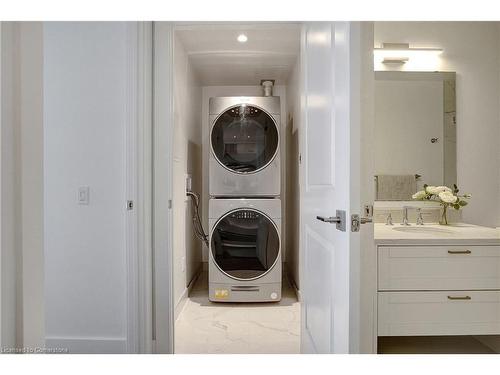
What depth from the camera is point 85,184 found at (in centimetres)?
177

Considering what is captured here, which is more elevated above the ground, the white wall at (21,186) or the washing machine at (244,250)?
the white wall at (21,186)

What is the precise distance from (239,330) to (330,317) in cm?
124

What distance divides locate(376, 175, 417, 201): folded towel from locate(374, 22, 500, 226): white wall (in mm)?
304

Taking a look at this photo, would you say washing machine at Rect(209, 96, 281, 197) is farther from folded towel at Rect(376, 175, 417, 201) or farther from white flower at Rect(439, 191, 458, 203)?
white flower at Rect(439, 191, 458, 203)

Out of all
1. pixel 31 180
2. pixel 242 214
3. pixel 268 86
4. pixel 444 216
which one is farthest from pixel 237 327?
pixel 268 86

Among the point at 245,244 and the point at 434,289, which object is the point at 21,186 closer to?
the point at 434,289

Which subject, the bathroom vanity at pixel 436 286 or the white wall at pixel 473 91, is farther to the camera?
the white wall at pixel 473 91

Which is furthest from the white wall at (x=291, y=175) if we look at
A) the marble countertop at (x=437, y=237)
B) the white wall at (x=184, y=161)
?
the marble countertop at (x=437, y=237)

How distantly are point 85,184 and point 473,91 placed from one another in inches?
94.5

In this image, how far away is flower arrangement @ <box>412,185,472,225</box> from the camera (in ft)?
6.50

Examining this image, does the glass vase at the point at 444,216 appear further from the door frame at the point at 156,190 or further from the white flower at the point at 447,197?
the door frame at the point at 156,190

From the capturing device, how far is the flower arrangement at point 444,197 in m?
1.98

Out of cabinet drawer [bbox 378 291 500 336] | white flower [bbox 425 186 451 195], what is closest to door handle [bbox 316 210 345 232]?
cabinet drawer [bbox 378 291 500 336]

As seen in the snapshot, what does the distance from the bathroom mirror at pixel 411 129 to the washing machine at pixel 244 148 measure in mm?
935
